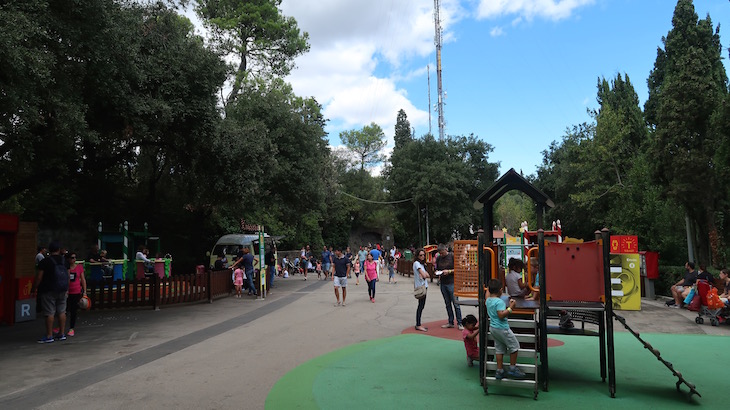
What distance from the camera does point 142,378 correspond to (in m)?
6.74

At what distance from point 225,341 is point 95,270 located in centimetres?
831

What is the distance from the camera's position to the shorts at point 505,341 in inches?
239

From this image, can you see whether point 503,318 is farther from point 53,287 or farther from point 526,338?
point 53,287

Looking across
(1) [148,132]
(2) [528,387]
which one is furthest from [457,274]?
(1) [148,132]

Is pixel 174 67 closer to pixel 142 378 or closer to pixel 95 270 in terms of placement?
pixel 95 270

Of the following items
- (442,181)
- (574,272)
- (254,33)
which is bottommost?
(574,272)

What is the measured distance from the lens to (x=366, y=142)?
7819 cm

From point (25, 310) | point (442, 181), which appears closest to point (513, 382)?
point (25, 310)

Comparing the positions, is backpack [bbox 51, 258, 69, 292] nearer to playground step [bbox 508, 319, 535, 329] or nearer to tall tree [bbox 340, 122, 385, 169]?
playground step [bbox 508, 319, 535, 329]

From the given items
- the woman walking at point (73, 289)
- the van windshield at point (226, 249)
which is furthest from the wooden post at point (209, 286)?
the van windshield at point (226, 249)

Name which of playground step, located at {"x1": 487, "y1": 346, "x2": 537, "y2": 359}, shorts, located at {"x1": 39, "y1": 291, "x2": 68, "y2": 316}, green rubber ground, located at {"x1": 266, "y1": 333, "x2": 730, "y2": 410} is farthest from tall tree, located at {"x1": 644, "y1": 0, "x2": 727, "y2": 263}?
shorts, located at {"x1": 39, "y1": 291, "x2": 68, "y2": 316}

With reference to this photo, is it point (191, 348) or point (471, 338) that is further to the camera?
point (191, 348)

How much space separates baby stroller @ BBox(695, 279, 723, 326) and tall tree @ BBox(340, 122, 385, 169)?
66.7m

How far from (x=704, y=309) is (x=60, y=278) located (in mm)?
14490
